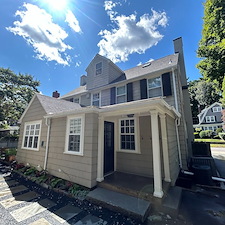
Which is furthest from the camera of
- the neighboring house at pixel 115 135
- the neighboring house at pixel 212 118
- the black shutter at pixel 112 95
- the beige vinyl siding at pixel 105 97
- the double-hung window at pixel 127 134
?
the neighboring house at pixel 212 118

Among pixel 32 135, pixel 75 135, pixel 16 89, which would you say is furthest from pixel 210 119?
pixel 16 89

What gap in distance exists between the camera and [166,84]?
6.57 metres

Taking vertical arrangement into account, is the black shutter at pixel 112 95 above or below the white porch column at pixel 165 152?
above

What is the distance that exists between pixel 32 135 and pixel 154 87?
7765 mm

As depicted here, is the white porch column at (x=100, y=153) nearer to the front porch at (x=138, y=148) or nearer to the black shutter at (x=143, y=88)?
the front porch at (x=138, y=148)

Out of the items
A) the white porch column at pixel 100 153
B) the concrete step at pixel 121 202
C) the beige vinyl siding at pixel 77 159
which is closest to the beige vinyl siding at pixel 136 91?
the white porch column at pixel 100 153

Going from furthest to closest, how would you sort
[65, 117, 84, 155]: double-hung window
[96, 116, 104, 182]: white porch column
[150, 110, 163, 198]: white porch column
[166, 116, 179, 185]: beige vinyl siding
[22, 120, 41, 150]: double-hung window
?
[22, 120, 41, 150]: double-hung window → [65, 117, 84, 155]: double-hung window → [166, 116, 179, 185]: beige vinyl siding → [96, 116, 104, 182]: white porch column → [150, 110, 163, 198]: white porch column

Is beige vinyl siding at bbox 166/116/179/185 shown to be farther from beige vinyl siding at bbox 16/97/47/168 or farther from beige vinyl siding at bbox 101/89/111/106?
beige vinyl siding at bbox 16/97/47/168

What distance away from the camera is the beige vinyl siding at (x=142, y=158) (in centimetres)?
484

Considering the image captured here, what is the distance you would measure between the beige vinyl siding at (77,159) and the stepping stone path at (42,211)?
812 millimetres

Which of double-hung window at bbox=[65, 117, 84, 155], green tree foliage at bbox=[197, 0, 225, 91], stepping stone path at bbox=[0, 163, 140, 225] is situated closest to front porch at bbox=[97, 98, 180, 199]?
double-hung window at bbox=[65, 117, 84, 155]

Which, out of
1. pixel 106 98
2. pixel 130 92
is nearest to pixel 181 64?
pixel 130 92

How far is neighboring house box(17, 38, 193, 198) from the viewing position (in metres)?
4.01

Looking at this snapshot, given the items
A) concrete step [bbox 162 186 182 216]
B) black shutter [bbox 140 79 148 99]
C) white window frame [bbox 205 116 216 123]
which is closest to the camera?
concrete step [bbox 162 186 182 216]
